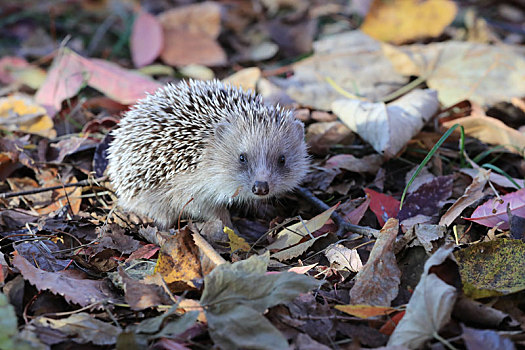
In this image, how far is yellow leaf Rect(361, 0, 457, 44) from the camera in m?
6.68

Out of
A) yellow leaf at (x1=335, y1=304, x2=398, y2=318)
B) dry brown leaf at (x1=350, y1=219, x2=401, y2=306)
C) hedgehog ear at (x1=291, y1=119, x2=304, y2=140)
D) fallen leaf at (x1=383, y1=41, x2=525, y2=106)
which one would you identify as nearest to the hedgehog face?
hedgehog ear at (x1=291, y1=119, x2=304, y2=140)

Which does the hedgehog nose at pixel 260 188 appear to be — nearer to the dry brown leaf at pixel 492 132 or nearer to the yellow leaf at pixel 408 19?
the dry brown leaf at pixel 492 132

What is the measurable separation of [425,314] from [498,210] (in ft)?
4.64

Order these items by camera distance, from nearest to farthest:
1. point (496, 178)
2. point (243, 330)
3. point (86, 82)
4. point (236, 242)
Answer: point (243, 330) → point (236, 242) → point (496, 178) → point (86, 82)

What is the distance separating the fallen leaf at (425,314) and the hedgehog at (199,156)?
1808 mm

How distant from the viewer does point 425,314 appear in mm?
2537

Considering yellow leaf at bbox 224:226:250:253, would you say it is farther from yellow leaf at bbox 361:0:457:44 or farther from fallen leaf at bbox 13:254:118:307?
yellow leaf at bbox 361:0:457:44

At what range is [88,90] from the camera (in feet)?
21.5

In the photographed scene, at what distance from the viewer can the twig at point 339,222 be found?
141 inches

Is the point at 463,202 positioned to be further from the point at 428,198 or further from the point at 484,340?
the point at 484,340

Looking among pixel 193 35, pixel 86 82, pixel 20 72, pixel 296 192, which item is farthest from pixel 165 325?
pixel 193 35

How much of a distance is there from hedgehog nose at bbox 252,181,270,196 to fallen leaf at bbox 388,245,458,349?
1.65 meters

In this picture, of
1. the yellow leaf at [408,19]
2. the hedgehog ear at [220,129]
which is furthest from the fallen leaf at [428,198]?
the yellow leaf at [408,19]

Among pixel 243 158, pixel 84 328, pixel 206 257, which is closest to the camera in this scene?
pixel 84 328
